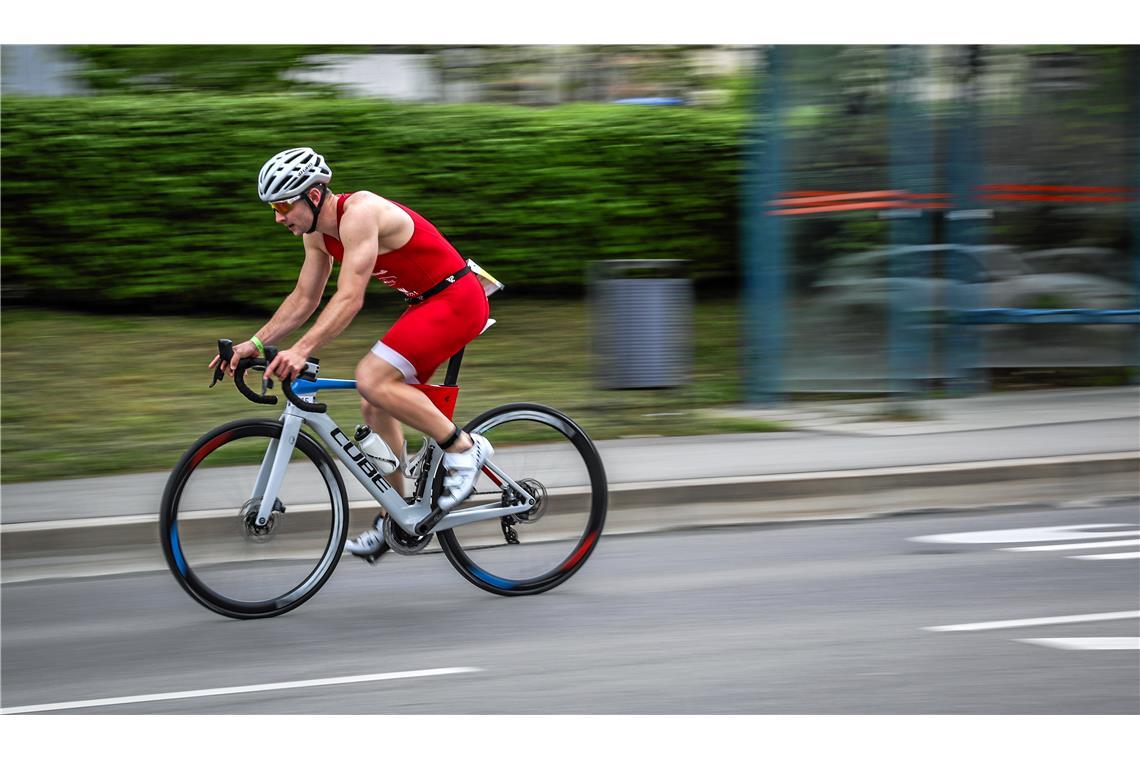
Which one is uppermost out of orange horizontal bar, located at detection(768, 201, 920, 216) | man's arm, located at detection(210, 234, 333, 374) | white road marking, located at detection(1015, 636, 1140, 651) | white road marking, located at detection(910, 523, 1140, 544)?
man's arm, located at detection(210, 234, 333, 374)

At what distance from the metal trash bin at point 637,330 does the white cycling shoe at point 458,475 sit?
4.48 meters

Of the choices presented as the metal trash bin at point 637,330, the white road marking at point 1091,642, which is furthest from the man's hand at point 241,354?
the metal trash bin at point 637,330

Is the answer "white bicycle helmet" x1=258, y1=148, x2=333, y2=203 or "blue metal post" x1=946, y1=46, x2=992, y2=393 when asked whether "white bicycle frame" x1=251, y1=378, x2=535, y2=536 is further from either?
"blue metal post" x1=946, y1=46, x2=992, y2=393

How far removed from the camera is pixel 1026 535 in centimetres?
657

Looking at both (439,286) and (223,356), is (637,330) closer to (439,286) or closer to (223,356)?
(439,286)

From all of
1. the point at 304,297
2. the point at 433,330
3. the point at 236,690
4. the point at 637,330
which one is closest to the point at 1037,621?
the point at 433,330

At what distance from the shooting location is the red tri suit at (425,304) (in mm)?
5066

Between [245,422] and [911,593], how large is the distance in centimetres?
277

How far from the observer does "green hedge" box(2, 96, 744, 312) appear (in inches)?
421

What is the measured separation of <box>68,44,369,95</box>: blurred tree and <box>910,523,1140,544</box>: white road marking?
7883 millimetres

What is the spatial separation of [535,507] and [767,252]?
4735 millimetres

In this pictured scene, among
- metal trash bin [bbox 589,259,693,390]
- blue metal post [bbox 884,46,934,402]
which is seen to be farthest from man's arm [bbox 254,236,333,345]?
blue metal post [bbox 884,46,934,402]

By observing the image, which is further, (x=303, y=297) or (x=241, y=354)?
(x=303, y=297)

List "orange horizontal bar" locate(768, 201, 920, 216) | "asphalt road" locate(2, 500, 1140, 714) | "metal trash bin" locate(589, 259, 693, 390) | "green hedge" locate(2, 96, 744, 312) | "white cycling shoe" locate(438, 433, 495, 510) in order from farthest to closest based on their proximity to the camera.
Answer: "green hedge" locate(2, 96, 744, 312) < "metal trash bin" locate(589, 259, 693, 390) < "orange horizontal bar" locate(768, 201, 920, 216) < "white cycling shoe" locate(438, 433, 495, 510) < "asphalt road" locate(2, 500, 1140, 714)
